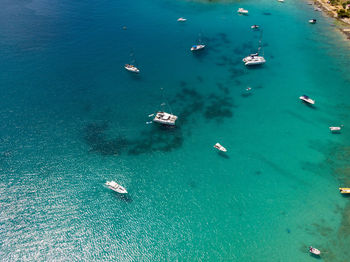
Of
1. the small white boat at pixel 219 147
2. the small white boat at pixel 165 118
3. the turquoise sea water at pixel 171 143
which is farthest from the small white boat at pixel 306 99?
the small white boat at pixel 165 118

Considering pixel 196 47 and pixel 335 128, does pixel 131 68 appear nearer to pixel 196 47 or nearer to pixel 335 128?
pixel 196 47

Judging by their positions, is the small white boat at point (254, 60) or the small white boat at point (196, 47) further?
the small white boat at point (196, 47)

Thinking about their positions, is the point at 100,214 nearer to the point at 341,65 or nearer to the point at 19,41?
the point at 19,41

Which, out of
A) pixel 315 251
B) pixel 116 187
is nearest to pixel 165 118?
pixel 116 187

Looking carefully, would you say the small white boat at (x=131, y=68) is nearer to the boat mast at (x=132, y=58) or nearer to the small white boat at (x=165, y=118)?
the boat mast at (x=132, y=58)

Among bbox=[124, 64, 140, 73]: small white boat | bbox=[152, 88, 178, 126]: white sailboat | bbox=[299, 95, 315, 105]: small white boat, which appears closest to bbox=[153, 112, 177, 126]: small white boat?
bbox=[152, 88, 178, 126]: white sailboat

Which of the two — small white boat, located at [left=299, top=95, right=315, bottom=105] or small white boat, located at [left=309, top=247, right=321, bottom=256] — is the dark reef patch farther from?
small white boat, located at [left=309, top=247, right=321, bottom=256]
